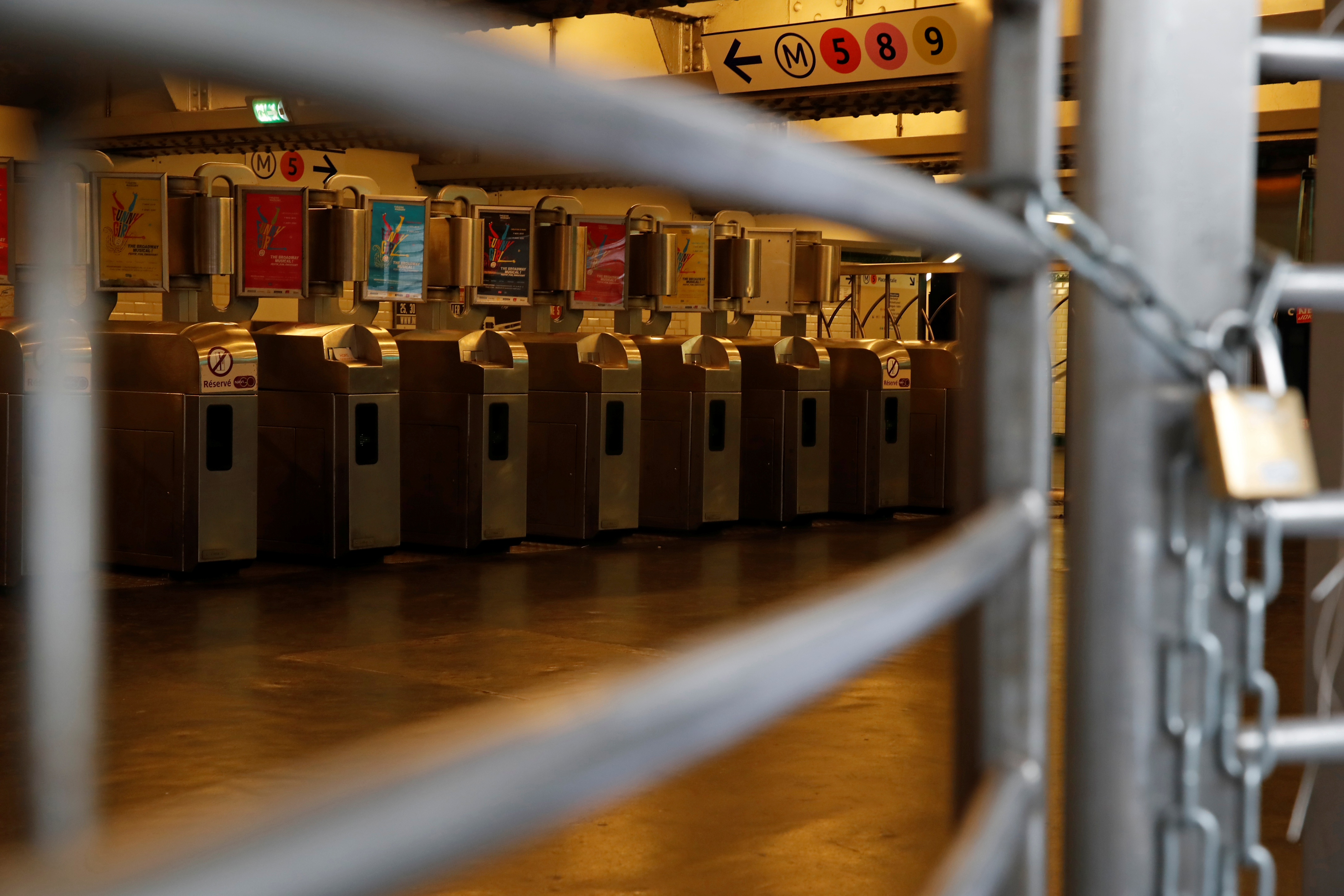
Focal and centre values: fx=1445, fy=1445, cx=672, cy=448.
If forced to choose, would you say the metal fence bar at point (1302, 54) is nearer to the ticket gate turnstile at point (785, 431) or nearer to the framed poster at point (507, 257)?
the framed poster at point (507, 257)

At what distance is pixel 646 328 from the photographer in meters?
10.7

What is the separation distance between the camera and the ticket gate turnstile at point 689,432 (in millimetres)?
9414

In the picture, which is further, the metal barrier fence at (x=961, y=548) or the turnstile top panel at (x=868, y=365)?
the turnstile top panel at (x=868, y=365)

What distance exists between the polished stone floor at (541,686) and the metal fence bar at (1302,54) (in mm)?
552

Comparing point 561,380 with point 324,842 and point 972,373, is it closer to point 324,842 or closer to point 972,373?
point 972,373

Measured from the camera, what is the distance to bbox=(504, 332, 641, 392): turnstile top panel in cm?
891

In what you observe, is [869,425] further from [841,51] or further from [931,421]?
[841,51]

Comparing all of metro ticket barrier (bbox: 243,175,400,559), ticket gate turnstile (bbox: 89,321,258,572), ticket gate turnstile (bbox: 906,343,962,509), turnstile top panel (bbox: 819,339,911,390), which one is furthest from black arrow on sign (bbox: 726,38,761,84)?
ticket gate turnstile (bbox: 89,321,258,572)

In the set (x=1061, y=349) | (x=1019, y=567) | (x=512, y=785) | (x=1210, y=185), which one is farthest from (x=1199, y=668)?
(x=1061, y=349)

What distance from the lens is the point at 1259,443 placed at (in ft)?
3.12

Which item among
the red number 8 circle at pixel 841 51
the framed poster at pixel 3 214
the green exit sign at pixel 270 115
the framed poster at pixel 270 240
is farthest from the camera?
the green exit sign at pixel 270 115

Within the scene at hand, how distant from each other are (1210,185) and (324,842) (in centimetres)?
93

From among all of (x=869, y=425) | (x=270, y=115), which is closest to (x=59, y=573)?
(x=869, y=425)

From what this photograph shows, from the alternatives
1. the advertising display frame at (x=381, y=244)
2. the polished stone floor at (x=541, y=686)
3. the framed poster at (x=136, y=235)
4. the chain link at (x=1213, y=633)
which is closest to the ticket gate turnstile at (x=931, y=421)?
the polished stone floor at (x=541, y=686)
